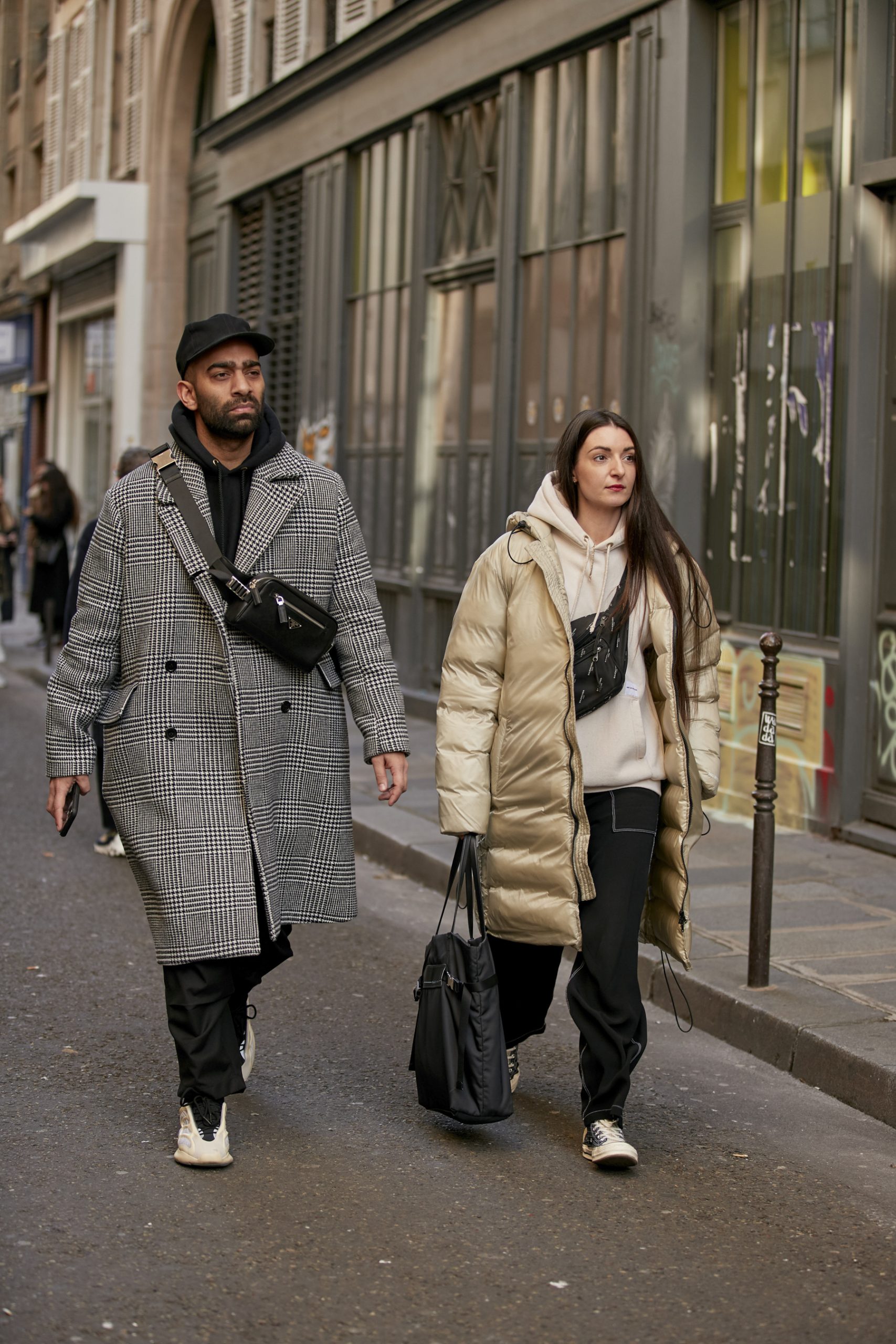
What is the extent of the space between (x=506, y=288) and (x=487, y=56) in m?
1.63

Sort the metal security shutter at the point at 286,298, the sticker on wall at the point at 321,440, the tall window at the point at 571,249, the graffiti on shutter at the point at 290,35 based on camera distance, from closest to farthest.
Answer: the tall window at the point at 571,249
the sticker on wall at the point at 321,440
the graffiti on shutter at the point at 290,35
the metal security shutter at the point at 286,298

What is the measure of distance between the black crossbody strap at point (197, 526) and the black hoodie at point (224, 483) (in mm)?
43

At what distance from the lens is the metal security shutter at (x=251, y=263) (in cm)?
1747

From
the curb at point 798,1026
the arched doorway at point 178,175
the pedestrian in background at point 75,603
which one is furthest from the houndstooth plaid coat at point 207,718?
the arched doorway at point 178,175

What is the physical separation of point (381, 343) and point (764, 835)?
31.1 ft

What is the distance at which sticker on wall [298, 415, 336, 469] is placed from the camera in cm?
1540

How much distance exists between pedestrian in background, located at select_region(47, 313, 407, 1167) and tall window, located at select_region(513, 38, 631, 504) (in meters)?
6.20

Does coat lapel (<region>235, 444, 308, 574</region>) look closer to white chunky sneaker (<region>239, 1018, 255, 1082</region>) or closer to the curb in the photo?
white chunky sneaker (<region>239, 1018, 255, 1082</region>)

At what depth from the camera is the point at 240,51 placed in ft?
59.7

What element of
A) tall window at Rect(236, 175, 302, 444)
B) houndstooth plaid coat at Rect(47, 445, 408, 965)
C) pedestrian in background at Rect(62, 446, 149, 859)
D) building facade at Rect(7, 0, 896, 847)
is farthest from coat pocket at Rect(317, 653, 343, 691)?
tall window at Rect(236, 175, 302, 444)

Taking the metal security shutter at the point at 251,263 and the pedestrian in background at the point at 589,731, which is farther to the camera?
the metal security shutter at the point at 251,263

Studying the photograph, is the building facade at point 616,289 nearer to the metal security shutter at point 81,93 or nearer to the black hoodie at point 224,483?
the black hoodie at point 224,483

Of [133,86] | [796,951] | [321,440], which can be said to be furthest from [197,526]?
[133,86]

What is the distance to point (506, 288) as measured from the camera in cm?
1192
